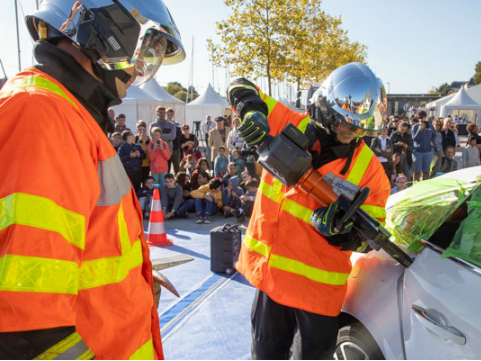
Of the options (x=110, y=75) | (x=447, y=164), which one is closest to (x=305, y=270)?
(x=110, y=75)

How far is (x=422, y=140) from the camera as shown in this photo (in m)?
10.3

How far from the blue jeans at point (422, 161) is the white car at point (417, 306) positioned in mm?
8334

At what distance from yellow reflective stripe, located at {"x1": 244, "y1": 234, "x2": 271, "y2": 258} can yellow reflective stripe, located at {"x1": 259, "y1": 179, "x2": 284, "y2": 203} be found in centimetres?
27

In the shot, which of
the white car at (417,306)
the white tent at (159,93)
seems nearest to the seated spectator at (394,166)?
the white car at (417,306)

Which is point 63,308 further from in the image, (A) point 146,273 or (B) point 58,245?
(A) point 146,273

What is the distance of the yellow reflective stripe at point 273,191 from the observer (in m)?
2.32

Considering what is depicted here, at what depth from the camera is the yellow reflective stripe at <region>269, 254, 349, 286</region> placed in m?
2.17

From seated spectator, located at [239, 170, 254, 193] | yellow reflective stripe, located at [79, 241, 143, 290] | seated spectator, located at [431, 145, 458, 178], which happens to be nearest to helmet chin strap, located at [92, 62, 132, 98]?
yellow reflective stripe, located at [79, 241, 143, 290]

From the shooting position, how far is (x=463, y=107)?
31.3m

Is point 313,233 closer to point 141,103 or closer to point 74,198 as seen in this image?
point 74,198

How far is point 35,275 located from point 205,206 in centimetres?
742

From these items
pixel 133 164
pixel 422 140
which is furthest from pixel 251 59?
pixel 133 164

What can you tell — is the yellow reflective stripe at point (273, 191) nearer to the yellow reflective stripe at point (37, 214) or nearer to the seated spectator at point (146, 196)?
the yellow reflective stripe at point (37, 214)

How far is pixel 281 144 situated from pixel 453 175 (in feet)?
5.34
